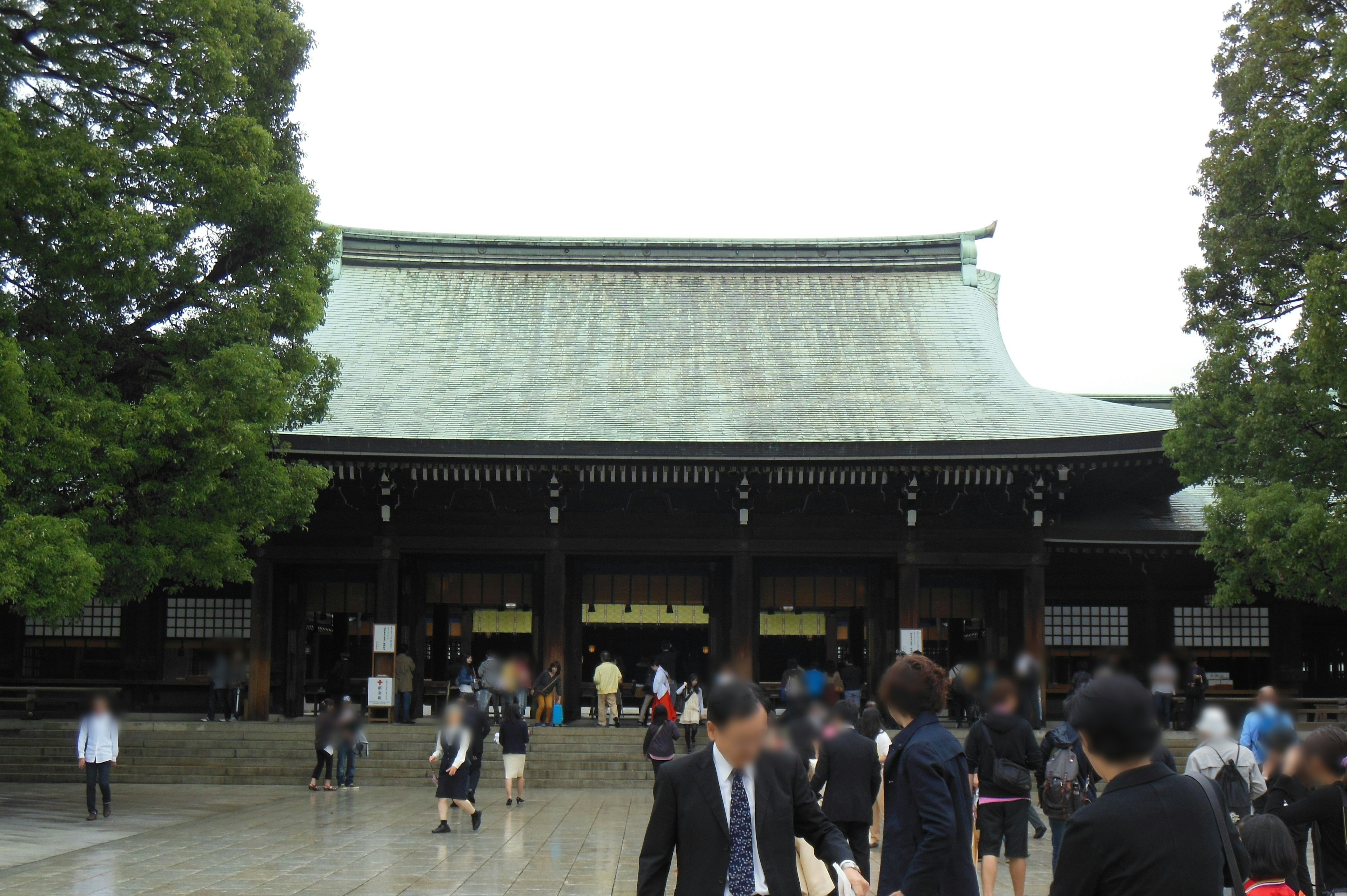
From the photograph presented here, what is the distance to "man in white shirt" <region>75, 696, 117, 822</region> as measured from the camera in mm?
13555

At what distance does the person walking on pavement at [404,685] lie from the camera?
2003cm

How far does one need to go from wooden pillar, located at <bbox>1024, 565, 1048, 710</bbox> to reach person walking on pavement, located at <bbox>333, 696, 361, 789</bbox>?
Answer: 10.5m

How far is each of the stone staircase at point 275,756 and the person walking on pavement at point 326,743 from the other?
33.7 inches

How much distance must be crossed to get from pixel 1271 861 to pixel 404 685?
1700cm

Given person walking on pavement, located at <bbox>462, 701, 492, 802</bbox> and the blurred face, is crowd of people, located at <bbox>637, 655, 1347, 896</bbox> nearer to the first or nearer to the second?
the blurred face

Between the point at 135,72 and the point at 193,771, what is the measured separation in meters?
10.0

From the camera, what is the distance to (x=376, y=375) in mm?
22734

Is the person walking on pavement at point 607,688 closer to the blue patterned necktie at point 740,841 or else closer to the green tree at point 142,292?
the green tree at point 142,292

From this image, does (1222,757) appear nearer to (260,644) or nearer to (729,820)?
(729,820)

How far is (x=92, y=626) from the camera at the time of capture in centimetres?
2111

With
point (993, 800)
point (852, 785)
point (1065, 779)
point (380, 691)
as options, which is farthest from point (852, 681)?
point (852, 785)

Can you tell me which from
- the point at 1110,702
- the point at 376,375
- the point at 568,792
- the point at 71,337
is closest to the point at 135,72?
the point at 71,337

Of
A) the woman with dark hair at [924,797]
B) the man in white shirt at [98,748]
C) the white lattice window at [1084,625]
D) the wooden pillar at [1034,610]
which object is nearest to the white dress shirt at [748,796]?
the woman with dark hair at [924,797]

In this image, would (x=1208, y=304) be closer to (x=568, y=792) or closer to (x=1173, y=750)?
(x=1173, y=750)
